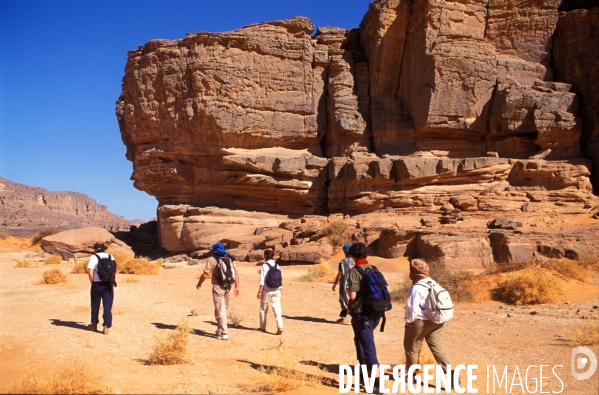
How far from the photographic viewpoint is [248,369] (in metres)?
6.02

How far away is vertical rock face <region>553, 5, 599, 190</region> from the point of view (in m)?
22.8

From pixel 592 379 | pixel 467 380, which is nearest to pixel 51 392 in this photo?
pixel 467 380

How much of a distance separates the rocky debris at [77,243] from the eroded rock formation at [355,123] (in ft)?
8.69

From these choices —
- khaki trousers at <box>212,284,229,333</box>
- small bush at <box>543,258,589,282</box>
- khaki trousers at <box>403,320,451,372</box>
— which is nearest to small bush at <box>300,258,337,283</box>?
small bush at <box>543,258,589,282</box>

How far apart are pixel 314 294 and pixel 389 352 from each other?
19.4ft

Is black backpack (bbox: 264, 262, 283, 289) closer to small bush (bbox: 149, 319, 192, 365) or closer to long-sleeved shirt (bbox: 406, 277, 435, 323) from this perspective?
small bush (bbox: 149, 319, 192, 365)

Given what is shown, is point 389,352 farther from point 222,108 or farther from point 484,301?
point 222,108

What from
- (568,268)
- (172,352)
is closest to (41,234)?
(172,352)

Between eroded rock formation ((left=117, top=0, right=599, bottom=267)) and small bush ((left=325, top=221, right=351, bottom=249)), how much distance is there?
1.26 ft

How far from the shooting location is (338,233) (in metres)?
20.4

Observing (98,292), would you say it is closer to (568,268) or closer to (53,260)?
(568,268)

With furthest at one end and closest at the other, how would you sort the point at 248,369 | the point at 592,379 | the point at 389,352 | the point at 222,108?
the point at 222,108
the point at 389,352
the point at 248,369
the point at 592,379

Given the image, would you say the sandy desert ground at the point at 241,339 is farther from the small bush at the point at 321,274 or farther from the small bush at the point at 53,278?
the small bush at the point at 321,274

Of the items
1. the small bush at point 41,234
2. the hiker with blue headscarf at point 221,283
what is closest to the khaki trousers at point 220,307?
the hiker with blue headscarf at point 221,283
